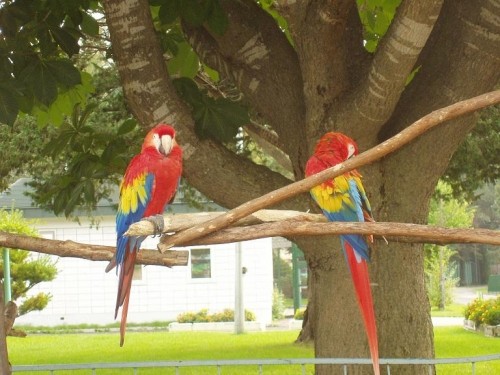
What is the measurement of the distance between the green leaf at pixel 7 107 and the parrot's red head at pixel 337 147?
147 cm

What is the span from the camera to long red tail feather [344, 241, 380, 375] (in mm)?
1850

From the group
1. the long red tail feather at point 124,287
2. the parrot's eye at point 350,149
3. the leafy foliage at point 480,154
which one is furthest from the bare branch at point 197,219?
the leafy foliage at point 480,154

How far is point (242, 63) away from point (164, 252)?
5.92ft

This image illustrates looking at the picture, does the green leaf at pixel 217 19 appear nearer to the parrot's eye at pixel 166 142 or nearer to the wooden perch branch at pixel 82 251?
the parrot's eye at pixel 166 142

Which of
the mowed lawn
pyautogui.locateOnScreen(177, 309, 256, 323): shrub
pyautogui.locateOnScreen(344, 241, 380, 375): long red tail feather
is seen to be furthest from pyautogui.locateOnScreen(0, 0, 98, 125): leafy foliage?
pyautogui.locateOnScreen(177, 309, 256, 323): shrub

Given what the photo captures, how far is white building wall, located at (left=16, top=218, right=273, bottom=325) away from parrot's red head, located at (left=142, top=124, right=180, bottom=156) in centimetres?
1717

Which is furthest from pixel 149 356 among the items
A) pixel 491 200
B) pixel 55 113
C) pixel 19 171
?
pixel 491 200

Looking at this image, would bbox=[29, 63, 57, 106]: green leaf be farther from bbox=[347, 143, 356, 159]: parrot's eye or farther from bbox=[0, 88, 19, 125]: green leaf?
bbox=[347, 143, 356, 159]: parrot's eye

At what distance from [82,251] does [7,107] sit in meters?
1.32

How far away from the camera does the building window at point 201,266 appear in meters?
19.7

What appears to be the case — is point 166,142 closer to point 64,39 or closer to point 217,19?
point 217,19

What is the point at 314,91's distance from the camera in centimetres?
333

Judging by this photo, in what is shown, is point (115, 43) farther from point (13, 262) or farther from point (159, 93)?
point (13, 262)

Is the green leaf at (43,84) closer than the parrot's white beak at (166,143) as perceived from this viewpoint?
No
